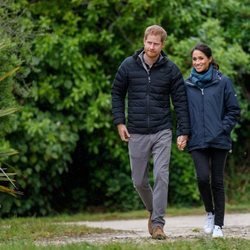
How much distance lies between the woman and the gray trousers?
276 mm

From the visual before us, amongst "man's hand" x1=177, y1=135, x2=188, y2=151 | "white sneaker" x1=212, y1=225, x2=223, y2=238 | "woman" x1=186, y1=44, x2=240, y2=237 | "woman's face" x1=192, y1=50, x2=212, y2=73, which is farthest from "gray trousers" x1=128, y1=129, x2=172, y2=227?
"woman's face" x1=192, y1=50, x2=212, y2=73

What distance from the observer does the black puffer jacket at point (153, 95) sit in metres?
8.30

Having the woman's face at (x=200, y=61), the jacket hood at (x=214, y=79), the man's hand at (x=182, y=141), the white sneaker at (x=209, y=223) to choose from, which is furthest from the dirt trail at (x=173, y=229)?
the woman's face at (x=200, y=61)

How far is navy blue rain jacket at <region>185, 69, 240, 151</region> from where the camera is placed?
8234mm

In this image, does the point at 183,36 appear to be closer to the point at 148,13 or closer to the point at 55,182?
the point at 148,13

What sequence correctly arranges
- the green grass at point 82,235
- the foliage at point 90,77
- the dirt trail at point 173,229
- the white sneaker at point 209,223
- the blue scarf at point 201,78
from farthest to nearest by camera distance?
1. the foliage at point 90,77
2. the dirt trail at point 173,229
3. the white sneaker at point 209,223
4. the blue scarf at point 201,78
5. the green grass at point 82,235

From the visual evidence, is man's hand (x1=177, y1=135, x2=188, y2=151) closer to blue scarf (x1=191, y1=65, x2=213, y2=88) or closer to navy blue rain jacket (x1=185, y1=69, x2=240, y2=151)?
navy blue rain jacket (x1=185, y1=69, x2=240, y2=151)

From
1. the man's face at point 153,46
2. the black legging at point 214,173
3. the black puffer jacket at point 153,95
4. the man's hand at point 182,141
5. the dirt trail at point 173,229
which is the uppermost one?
the man's face at point 153,46

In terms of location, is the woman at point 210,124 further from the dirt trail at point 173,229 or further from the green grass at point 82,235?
the green grass at point 82,235

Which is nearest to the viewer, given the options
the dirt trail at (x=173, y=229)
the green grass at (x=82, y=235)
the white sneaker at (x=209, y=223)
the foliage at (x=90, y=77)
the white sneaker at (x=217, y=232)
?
the green grass at (x=82, y=235)

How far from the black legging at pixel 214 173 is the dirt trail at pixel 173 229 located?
0.42m

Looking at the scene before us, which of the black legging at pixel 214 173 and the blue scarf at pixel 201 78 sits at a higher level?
the blue scarf at pixel 201 78

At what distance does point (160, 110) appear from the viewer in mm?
8305

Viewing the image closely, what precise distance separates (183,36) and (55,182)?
3.48 meters
